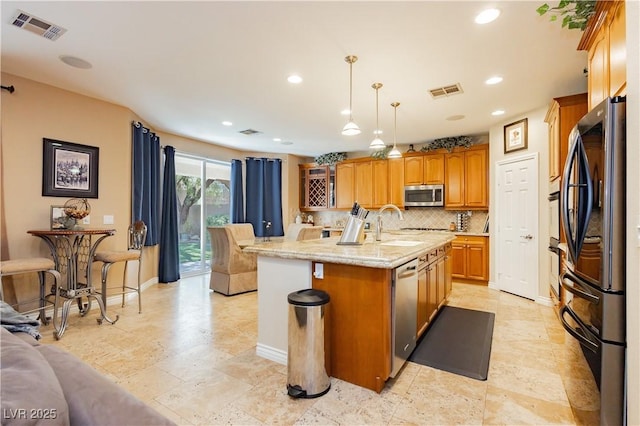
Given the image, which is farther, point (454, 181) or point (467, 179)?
point (454, 181)

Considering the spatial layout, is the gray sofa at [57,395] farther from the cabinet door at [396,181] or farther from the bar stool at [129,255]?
the cabinet door at [396,181]

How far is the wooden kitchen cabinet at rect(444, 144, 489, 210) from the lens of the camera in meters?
5.42

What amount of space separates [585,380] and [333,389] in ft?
4.73

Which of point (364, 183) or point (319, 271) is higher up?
point (364, 183)

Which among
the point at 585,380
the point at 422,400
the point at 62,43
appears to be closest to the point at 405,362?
the point at 422,400

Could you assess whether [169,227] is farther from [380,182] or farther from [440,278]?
[440,278]

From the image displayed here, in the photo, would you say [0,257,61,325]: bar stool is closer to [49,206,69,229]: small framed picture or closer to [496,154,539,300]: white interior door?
[49,206,69,229]: small framed picture

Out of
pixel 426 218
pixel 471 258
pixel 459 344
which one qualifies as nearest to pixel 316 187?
pixel 426 218

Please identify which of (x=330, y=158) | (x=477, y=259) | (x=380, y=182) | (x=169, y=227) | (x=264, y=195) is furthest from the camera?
(x=330, y=158)

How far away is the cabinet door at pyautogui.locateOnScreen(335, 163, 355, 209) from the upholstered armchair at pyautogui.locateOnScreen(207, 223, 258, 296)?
2928mm

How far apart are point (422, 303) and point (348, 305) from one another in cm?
96

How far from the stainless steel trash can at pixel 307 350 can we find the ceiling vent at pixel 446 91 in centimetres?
290

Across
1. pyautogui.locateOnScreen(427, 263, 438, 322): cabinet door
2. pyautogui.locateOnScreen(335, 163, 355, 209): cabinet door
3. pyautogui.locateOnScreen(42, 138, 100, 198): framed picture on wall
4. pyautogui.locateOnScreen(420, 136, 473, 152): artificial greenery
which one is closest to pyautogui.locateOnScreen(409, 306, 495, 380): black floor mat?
pyautogui.locateOnScreen(427, 263, 438, 322): cabinet door

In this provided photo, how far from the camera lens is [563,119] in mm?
3408
